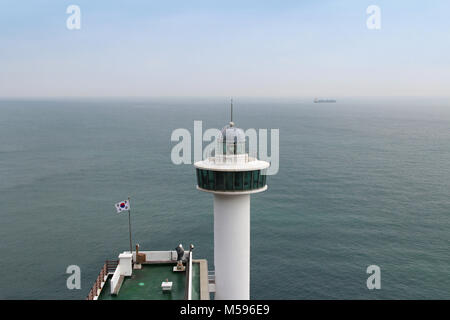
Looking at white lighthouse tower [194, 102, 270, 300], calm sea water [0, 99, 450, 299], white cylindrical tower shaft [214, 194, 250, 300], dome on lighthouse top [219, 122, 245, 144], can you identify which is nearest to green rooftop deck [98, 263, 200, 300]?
white cylindrical tower shaft [214, 194, 250, 300]

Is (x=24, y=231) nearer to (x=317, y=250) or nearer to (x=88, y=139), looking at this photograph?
(x=317, y=250)

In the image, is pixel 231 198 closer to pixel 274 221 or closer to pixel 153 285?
Result: pixel 153 285

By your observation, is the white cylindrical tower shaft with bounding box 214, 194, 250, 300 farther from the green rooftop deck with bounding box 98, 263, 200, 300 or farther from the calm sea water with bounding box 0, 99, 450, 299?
the calm sea water with bounding box 0, 99, 450, 299

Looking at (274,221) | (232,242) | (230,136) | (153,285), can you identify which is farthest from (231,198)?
(274,221)

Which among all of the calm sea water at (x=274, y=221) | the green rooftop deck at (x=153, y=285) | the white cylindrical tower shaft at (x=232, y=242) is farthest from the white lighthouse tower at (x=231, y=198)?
the calm sea water at (x=274, y=221)

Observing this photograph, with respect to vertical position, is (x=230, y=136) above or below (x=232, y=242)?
above

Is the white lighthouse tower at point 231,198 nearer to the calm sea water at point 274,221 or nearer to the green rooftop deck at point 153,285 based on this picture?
the green rooftop deck at point 153,285
